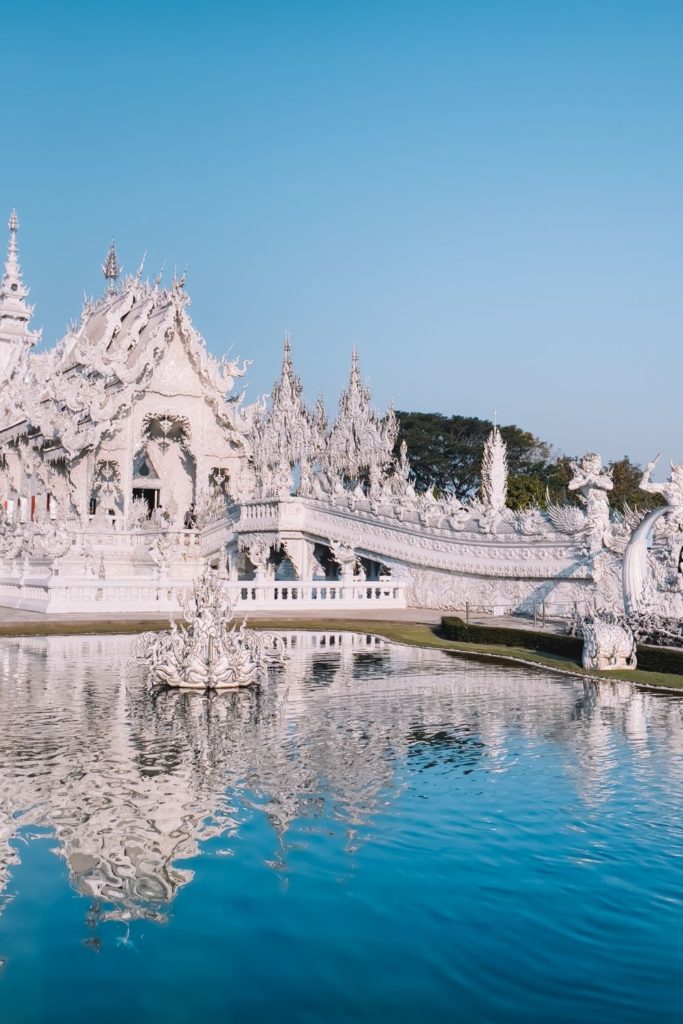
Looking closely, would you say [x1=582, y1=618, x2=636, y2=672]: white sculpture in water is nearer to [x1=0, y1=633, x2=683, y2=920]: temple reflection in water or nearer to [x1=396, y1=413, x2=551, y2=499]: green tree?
[x1=0, y1=633, x2=683, y2=920]: temple reflection in water

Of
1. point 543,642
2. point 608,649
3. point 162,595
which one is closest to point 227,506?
point 162,595

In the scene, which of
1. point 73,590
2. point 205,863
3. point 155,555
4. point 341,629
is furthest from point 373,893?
point 155,555

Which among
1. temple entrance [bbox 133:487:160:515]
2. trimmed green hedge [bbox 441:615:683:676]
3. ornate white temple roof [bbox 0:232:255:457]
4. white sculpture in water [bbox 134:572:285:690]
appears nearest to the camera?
white sculpture in water [bbox 134:572:285:690]

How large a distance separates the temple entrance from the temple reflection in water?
26074 mm

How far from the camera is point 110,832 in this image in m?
7.39

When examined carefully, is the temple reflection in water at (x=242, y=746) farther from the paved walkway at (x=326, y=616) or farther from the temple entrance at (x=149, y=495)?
the temple entrance at (x=149, y=495)

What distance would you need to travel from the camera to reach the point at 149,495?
43.2 meters

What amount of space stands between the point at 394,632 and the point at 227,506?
1583 cm

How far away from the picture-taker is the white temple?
75.6 ft

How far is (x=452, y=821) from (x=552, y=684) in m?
7.07

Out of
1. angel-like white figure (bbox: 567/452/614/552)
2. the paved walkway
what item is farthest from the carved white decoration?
angel-like white figure (bbox: 567/452/614/552)

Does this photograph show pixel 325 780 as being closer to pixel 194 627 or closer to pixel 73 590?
pixel 194 627

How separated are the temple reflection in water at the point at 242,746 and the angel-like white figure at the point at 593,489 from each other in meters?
6.97

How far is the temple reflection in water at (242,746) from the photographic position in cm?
729
